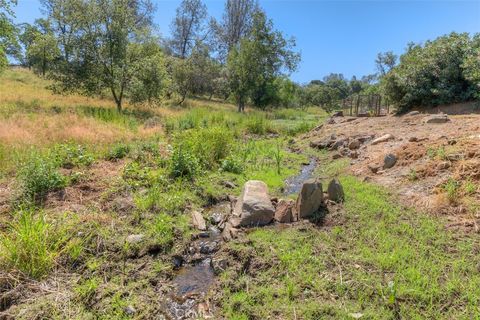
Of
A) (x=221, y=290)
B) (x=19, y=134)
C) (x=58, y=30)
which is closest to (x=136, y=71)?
(x=58, y=30)

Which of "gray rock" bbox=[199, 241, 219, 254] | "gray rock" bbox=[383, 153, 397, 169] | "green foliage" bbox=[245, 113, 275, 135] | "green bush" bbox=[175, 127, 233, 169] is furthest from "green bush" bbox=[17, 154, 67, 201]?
"green foliage" bbox=[245, 113, 275, 135]

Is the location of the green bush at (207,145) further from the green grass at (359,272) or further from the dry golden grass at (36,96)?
the dry golden grass at (36,96)

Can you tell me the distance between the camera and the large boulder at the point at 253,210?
4.52 m

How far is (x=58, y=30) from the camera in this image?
16531mm

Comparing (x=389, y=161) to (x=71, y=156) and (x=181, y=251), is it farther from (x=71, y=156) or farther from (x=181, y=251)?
(x=71, y=156)

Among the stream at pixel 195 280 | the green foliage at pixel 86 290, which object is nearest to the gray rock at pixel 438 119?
the stream at pixel 195 280

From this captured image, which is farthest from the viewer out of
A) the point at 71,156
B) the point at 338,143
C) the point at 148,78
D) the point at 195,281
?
the point at 148,78

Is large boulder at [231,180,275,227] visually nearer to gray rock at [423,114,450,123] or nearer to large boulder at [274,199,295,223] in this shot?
large boulder at [274,199,295,223]

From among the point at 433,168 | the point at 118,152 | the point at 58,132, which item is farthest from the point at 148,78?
the point at 433,168

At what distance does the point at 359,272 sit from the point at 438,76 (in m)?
13.0

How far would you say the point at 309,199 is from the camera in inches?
179

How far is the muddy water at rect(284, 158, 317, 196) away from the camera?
6.39m

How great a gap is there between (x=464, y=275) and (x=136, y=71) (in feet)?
56.6

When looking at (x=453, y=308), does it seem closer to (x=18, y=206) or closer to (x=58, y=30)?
(x=18, y=206)
